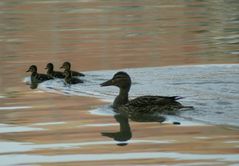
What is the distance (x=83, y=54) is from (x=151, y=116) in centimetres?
842

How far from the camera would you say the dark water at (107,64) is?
10383 millimetres

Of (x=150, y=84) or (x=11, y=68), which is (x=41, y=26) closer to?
(x=11, y=68)


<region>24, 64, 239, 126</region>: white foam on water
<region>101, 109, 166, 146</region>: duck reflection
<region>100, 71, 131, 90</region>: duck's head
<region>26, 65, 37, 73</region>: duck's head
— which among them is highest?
<region>100, 71, 131, 90</region>: duck's head

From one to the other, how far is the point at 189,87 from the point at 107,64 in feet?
12.9

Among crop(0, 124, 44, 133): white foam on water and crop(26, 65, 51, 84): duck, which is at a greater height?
crop(26, 65, 51, 84): duck

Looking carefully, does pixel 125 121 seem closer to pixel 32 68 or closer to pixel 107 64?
pixel 32 68

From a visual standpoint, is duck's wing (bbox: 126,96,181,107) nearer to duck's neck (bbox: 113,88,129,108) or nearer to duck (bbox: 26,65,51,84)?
duck's neck (bbox: 113,88,129,108)

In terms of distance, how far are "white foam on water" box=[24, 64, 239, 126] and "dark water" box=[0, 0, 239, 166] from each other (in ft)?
0.15

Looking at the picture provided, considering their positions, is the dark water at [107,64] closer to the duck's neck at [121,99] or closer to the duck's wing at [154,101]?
the duck's neck at [121,99]

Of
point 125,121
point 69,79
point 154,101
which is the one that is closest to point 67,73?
point 69,79

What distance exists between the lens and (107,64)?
19641 millimetres

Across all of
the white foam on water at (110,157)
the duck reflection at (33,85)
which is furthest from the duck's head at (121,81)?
the white foam on water at (110,157)

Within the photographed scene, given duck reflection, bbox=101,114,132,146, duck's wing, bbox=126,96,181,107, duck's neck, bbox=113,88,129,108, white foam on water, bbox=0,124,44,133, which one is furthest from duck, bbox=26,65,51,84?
white foam on water, bbox=0,124,44,133

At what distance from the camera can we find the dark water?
34.1ft
